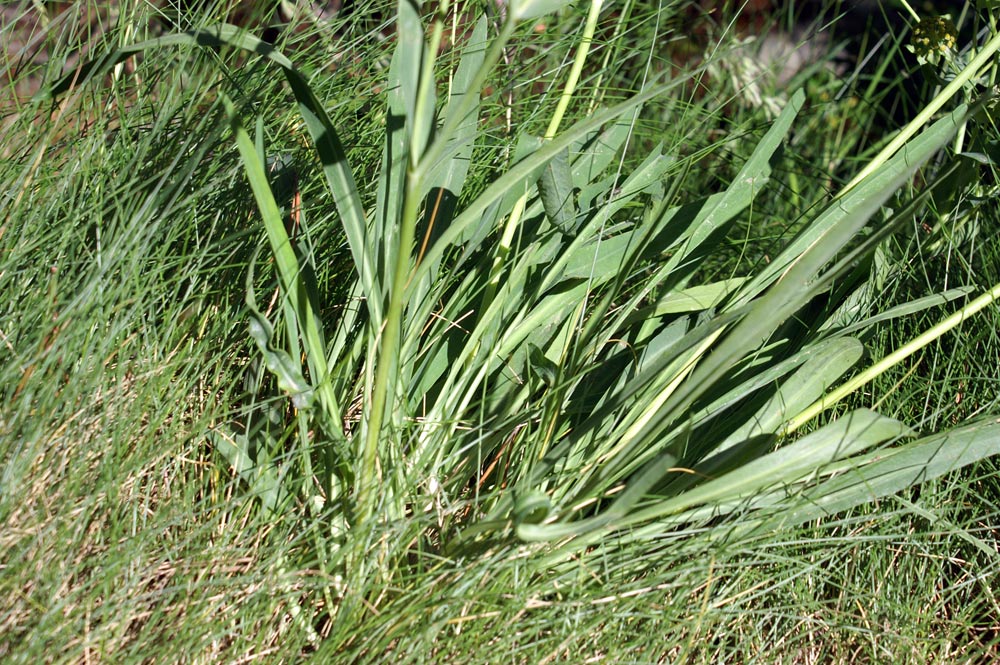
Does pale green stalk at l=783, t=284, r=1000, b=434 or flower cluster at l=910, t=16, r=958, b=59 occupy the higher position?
flower cluster at l=910, t=16, r=958, b=59

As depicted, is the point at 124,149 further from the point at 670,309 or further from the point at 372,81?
the point at 670,309

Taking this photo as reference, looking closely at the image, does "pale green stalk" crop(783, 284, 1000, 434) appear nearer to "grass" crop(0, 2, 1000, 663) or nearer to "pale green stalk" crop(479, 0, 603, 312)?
"grass" crop(0, 2, 1000, 663)

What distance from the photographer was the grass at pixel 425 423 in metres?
0.94

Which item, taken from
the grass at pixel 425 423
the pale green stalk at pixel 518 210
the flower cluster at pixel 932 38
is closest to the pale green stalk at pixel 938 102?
the grass at pixel 425 423

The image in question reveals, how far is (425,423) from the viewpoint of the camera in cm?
110

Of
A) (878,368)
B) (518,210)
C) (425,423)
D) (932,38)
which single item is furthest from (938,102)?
(425,423)

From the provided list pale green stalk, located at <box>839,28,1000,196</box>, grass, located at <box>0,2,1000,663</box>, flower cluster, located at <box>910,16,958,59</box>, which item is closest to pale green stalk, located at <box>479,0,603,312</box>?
grass, located at <box>0,2,1000,663</box>

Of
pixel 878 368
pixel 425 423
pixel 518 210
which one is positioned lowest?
pixel 878 368

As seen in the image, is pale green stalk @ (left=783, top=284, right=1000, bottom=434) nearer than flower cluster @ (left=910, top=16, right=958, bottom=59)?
Yes

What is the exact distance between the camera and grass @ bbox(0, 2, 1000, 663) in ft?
3.09

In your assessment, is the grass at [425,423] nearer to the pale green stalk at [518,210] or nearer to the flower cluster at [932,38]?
the pale green stalk at [518,210]

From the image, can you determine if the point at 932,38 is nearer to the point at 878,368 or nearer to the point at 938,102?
the point at 938,102

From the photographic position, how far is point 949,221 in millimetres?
1473

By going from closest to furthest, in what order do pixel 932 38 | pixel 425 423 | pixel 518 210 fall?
pixel 425 423 → pixel 518 210 → pixel 932 38
